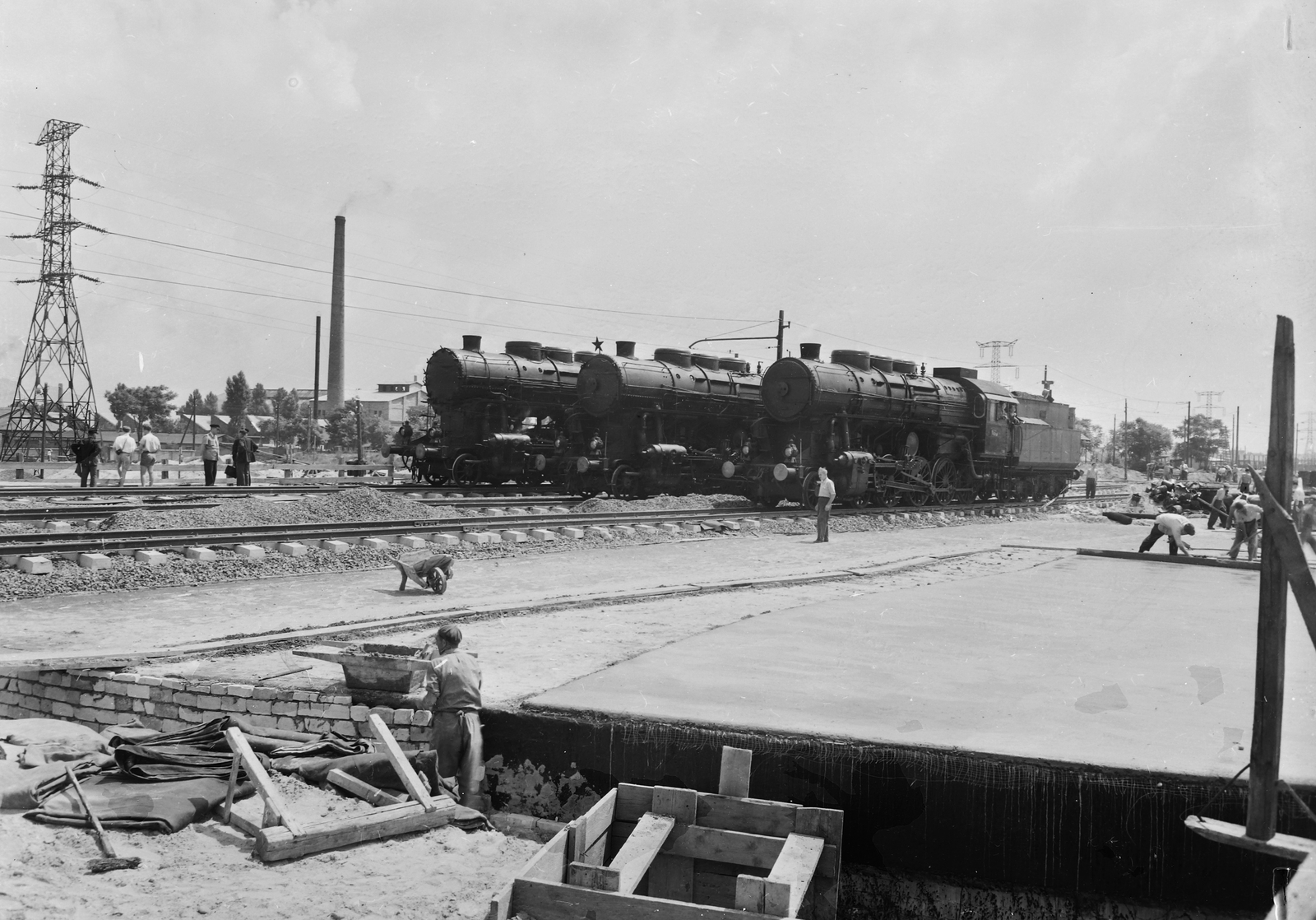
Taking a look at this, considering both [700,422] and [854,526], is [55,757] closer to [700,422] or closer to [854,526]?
[854,526]

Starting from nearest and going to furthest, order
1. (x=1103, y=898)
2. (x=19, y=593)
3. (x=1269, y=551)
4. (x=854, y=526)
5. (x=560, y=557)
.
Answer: (x=1269, y=551), (x=1103, y=898), (x=19, y=593), (x=560, y=557), (x=854, y=526)

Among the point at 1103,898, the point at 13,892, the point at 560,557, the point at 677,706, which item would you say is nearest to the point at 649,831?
the point at 677,706

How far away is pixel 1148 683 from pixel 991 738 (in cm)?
180

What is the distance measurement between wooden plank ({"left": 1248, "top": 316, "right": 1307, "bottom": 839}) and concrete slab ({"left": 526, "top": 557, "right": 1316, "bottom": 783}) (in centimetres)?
59

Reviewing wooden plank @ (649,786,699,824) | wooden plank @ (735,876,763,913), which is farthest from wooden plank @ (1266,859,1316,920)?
wooden plank @ (649,786,699,824)

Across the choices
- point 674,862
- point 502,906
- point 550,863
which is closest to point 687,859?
point 674,862

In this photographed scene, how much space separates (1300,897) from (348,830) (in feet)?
14.1

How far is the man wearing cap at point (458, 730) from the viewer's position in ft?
18.7

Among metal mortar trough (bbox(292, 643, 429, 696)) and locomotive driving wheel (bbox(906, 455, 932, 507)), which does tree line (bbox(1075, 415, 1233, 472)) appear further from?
metal mortar trough (bbox(292, 643, 429, 696))

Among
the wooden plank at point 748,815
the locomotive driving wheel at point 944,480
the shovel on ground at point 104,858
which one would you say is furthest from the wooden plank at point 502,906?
the locomotive driving wheel at point 944,480

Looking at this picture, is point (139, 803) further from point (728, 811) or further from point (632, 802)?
point (728, 811)

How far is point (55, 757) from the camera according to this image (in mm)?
5914

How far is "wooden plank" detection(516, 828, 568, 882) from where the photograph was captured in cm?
429

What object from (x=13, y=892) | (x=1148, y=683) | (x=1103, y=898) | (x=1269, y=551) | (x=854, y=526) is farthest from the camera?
(x=854, y=526)
